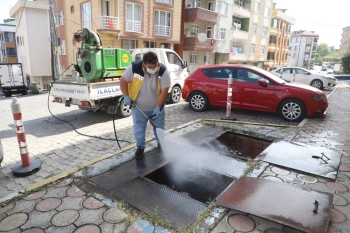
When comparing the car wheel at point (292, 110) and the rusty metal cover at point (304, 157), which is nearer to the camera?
the rusty metal cover at point (304, 157)

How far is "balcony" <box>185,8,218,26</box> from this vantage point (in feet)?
78.0

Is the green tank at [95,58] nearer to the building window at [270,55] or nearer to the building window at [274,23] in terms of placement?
the building window at [270,55]

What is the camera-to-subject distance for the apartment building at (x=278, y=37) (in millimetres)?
41062

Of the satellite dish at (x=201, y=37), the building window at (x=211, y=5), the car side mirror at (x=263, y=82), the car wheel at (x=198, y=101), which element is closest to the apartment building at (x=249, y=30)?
the building window at (x=211, y=5)

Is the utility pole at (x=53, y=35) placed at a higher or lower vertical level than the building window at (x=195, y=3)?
lower

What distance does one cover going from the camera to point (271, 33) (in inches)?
1603

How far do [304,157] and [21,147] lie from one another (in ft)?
15.5

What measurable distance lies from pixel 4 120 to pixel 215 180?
7.30 meters

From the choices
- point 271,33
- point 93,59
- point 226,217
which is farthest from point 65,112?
point 271,33

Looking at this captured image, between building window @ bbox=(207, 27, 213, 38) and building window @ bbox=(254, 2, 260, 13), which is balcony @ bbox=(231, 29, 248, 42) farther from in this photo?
building window @ bbox=(254, 2, 260, 13)

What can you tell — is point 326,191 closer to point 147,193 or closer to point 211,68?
point 147,193

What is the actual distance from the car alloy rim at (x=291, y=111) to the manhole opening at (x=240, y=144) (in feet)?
7.74

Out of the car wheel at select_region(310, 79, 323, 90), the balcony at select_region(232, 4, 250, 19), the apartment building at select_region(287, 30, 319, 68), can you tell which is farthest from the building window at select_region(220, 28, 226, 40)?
the apartment building at select_region(287, 30, 319, 68)

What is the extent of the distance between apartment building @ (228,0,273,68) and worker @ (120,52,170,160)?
2896 centimetres
